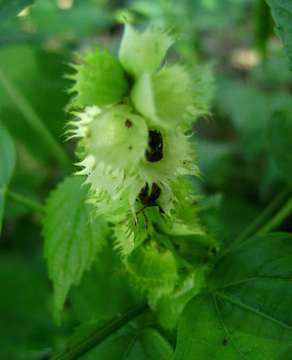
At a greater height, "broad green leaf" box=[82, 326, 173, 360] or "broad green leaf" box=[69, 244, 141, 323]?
"broad green leaf" box=[82, 326, 173, 360]

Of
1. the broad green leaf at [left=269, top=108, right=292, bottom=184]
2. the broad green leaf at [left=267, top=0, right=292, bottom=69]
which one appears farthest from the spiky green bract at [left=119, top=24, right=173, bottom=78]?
the broad green leaf at [left=269, top=108, right=292, bottom=184]

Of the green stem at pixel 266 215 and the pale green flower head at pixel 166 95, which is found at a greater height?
the pale green flower head at pixel 166 95

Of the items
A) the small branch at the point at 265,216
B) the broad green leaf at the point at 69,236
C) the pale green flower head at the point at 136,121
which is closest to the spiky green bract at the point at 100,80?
the pale green flower head at the point at 136,121

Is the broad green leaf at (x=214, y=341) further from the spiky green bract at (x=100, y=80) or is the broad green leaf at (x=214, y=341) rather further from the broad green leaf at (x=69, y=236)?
the spiky green bract at (x=100, y=80)

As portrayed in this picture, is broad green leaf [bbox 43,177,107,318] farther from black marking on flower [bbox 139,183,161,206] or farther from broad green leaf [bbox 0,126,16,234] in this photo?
black marking on flower [bbox 139,183,161,206]

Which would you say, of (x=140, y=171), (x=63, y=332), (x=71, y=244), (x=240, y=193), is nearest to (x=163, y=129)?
(x=140, y=171)

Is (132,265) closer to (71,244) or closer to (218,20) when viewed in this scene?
(71,244)
